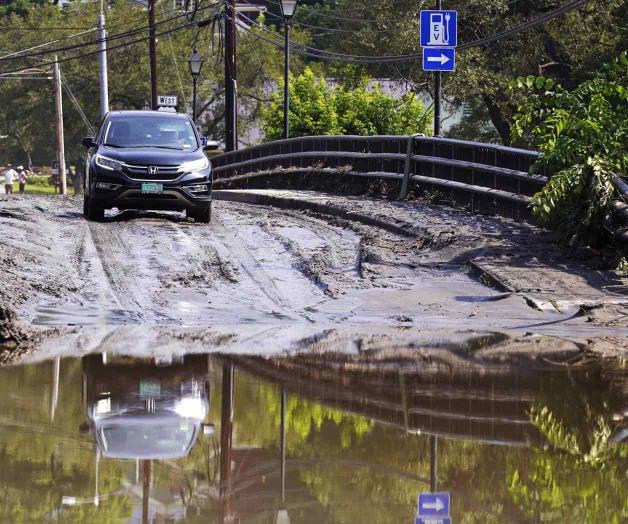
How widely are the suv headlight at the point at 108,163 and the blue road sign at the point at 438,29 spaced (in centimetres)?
554

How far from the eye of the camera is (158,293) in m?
12.5

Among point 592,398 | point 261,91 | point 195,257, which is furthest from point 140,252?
point 261,91

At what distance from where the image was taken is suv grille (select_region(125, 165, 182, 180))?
758 inches

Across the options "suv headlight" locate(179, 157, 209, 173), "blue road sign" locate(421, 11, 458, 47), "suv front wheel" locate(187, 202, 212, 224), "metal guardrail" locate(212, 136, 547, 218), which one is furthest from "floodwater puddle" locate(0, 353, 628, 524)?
"blue road sign" locate(421, 11, 458, 47)

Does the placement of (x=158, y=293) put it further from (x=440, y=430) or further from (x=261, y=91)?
(x=261, y=91)

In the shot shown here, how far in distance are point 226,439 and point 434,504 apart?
153cm

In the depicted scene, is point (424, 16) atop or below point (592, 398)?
atop

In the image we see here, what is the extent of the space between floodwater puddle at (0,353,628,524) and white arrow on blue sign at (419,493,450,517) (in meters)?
0.05

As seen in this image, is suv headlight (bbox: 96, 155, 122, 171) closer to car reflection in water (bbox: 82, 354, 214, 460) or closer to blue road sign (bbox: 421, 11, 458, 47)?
blue road sign (bbox: 421, 11, 458, 47)

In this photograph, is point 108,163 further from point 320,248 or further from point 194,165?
point 320,248

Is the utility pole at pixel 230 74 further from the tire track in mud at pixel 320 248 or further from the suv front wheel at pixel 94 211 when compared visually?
the suv front wheel at pixel 94 211

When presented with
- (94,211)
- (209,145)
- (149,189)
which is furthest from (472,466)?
(209,145)

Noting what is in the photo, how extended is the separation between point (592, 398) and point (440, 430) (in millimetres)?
1420

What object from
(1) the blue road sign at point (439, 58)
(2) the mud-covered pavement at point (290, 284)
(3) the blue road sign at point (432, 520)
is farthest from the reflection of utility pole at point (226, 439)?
(1) the blue road sign at point (439, 58)
